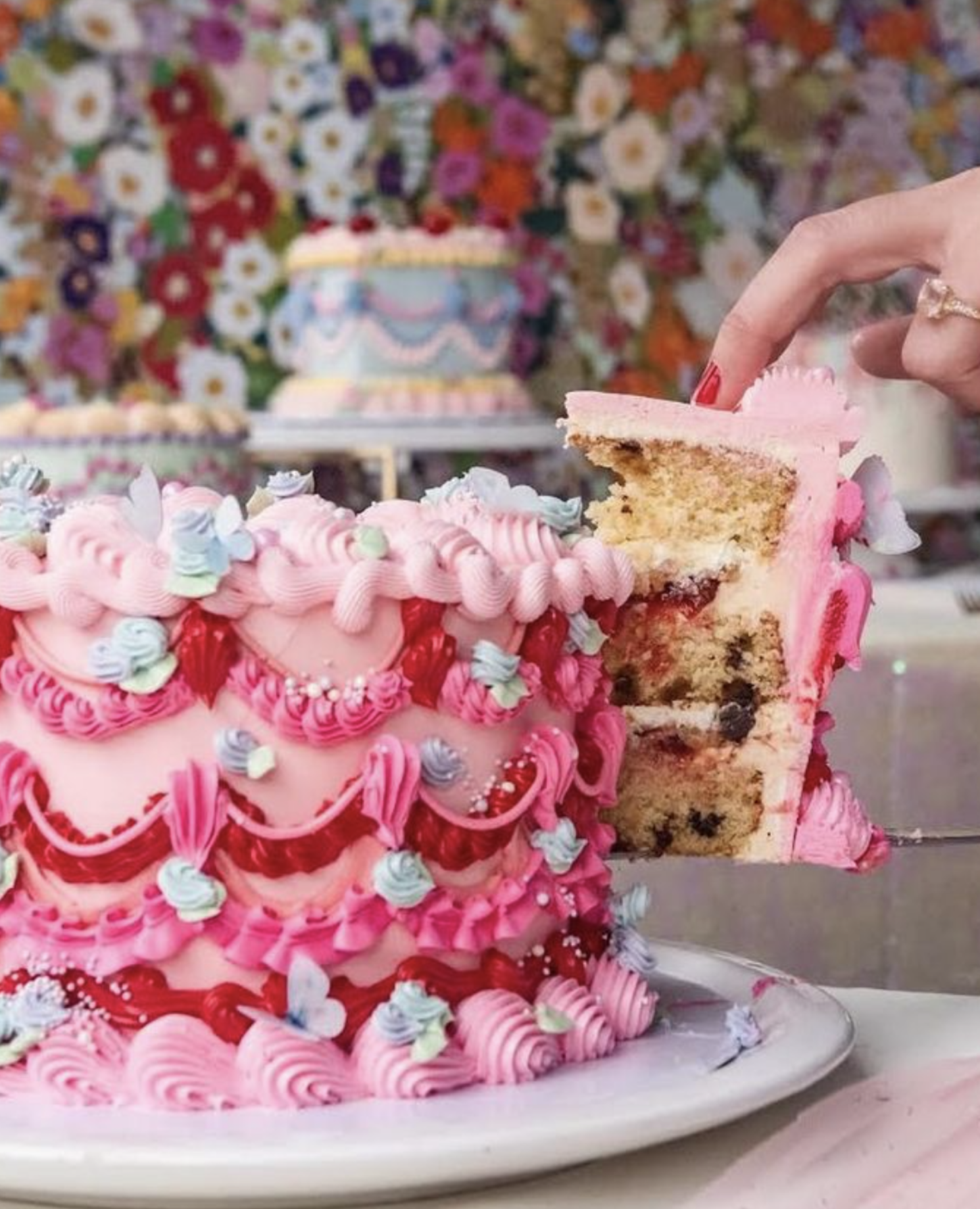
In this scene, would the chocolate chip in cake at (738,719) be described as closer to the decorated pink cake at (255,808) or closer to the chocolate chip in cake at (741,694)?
the chocolate chip in cake at (741,694)

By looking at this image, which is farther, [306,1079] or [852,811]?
[852,811]

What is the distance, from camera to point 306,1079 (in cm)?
92

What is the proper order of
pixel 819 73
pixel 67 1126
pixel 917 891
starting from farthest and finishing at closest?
pixel 819 73 → pixel 917 891 → pixel 67 1126

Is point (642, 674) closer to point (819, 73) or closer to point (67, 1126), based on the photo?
point (67, 1126)

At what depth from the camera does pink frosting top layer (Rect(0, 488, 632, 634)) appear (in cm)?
95

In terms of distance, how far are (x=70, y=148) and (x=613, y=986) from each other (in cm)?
349

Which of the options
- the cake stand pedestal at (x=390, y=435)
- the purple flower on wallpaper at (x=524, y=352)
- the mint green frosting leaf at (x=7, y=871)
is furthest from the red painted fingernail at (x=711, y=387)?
the purple flower on wallpaper at (x=524, y=352)

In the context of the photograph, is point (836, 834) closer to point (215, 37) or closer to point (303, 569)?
point (303, 569)

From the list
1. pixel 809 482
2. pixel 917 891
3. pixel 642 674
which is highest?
pixel 809 482

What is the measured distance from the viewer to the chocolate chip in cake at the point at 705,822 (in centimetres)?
116

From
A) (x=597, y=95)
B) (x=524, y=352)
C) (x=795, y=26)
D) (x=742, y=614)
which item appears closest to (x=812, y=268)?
(x=742, y=614)

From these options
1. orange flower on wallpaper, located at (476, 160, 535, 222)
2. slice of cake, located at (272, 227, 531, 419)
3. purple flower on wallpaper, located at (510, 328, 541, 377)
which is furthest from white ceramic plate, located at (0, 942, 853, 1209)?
orange flower on wallpaper, located at (476, 160, 535, 222)

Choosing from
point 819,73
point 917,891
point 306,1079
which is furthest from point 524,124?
point 306,1079

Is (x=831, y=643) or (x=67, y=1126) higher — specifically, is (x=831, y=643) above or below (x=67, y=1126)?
above
